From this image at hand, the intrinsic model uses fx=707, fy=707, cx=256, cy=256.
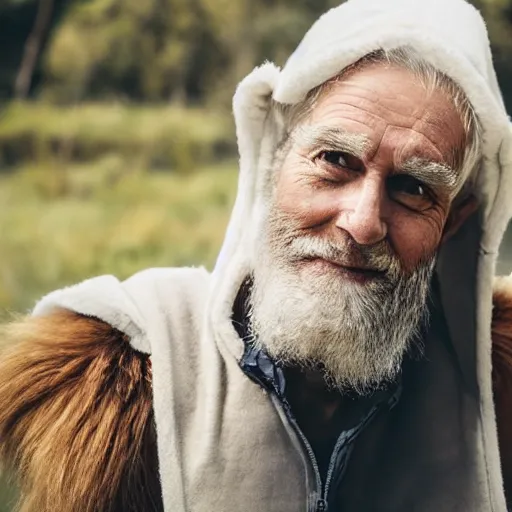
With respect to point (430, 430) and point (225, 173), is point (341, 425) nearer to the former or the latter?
point (430, 430)

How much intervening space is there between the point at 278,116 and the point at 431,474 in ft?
1.96

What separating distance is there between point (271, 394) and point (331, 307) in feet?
0.52

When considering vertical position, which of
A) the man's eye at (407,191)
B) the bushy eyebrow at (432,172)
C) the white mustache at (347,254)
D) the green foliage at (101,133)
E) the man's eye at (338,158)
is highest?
the green foliage at (101,133)

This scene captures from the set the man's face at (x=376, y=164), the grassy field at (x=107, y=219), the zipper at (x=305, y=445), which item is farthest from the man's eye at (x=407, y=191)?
the grassy field at (x=107, y=219)

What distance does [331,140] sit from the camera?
0.97 metres

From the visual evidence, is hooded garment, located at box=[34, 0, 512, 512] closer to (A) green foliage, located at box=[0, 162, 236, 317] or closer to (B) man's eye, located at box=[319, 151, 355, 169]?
(B) man's eye, located at box=[319, 151, 355, 169]

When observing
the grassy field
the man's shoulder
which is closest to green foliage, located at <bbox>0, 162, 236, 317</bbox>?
the grassy field

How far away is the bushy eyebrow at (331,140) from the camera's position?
3.09 ft

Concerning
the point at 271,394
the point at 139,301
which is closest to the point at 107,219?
the point at 139,301

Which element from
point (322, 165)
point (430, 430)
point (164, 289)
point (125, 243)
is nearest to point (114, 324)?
point (164, 289)

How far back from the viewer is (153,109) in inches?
70.4

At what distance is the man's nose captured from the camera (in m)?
0.92

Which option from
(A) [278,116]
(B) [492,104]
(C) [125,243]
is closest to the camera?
(B) [492,104]

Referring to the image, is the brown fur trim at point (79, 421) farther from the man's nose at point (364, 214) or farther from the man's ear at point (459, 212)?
the man's ear at point (459, 212)
